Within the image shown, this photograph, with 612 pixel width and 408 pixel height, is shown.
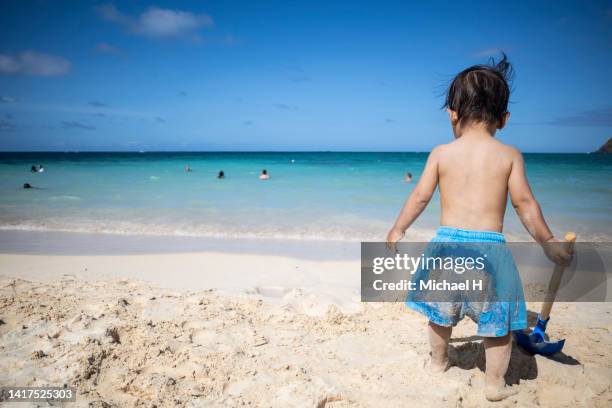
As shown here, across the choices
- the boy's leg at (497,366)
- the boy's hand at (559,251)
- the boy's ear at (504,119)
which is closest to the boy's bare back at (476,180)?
the boy's ear at (504,119)

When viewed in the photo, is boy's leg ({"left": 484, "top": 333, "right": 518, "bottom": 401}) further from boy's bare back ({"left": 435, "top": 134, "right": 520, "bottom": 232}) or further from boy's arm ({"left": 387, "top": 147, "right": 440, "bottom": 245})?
boy's arm ({"left": 387, "top": 147, "right": 440, "bottom": 245})

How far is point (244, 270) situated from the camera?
4.55 m

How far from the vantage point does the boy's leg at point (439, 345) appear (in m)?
2.04

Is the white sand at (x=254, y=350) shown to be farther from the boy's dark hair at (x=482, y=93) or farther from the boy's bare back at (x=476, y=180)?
the boy's dark hair at (x=482, y=93)

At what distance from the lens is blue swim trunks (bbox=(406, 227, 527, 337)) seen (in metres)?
1.82

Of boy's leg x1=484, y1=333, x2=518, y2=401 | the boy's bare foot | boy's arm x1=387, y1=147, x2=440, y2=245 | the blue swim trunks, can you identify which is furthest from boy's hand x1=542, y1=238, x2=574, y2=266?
the boy's bare foot

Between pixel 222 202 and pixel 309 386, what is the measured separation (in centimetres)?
946

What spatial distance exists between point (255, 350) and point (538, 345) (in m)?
1.83

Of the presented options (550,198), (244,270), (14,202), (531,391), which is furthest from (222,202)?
(550,198)

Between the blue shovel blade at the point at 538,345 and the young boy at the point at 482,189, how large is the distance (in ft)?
1.55

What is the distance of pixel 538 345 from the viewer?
7.36ft

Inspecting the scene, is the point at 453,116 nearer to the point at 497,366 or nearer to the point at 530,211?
the point at 530,211

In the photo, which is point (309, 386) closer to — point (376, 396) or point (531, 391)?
point (376, 396)

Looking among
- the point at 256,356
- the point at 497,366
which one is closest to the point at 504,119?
the point at 497,366
